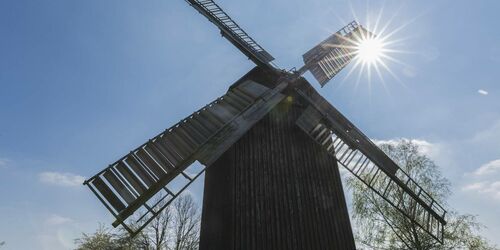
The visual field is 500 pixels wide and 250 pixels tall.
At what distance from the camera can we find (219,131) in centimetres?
813

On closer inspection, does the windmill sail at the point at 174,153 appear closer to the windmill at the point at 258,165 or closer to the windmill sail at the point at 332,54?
the windmill at the point at 258,165

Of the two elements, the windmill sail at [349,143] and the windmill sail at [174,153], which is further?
the windmill sail at [349,143]

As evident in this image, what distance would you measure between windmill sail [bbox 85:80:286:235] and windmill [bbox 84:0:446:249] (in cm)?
2

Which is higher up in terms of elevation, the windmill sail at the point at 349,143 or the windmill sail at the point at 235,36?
the windmill sail at the point at 235,36

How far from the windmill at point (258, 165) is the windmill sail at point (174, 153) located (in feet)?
0.08

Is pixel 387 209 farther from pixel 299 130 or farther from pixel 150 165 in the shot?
pixel 150 165

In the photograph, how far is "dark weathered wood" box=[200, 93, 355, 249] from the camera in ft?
25.5

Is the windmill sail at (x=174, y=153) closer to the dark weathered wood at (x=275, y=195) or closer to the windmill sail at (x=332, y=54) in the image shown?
the dark weathered wood at (x=275, y=195)

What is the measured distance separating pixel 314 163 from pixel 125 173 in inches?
254

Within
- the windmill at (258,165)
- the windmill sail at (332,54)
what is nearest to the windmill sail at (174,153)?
the windmill at (258,165)

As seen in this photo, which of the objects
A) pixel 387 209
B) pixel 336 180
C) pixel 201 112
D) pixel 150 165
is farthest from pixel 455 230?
pixel 150 165

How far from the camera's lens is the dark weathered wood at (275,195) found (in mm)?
7768

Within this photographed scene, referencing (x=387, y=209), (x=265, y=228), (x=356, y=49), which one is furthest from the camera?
(x=387, y=209)

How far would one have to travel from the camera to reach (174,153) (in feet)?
24.4
